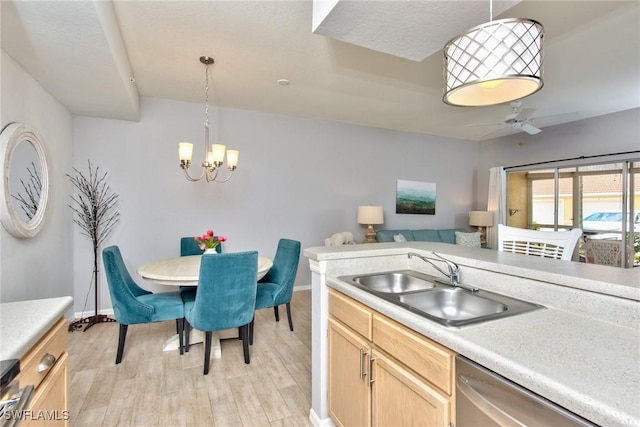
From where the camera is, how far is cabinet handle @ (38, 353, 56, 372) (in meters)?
1.04

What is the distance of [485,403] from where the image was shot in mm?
891

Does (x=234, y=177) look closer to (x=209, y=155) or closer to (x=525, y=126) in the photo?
(x=209, y=155)

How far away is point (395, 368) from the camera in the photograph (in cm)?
124

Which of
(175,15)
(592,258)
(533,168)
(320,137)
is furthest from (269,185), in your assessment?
(592,258)

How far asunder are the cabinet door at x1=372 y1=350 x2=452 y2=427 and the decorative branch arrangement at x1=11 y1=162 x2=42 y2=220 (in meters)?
2.75

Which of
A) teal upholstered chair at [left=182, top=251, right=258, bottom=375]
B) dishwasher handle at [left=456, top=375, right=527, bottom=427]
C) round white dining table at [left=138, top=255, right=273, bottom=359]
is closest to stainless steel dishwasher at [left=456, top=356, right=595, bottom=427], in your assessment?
dishwasher handle at [left=456, top=375, right=527, bottom=427]

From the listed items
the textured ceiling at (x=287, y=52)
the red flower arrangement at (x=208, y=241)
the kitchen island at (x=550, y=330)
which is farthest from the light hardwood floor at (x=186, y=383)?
the textured ceiling at (x=287, y=52)

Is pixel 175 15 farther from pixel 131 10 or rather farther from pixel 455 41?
pixel 455 41

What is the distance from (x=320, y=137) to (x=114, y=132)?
108 inches

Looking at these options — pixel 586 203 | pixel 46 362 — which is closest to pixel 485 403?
pixel 46 362

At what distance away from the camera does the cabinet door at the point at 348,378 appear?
4.67 feet

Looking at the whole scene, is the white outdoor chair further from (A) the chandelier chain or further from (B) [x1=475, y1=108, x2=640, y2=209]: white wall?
(B) [x1=475, y1=108, x2=640, y2=209]: white wall

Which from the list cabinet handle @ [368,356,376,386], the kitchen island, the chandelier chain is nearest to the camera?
the kitchen island

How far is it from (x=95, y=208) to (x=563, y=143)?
693 centimetres
